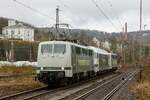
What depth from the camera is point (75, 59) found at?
2880 centimetres

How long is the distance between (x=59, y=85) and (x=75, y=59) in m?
2.37

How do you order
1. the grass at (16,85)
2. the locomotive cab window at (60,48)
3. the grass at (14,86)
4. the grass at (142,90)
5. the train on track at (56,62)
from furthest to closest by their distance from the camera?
the locomotive cab window at (60,48) < the train on track at (56,62) < the grass at (16,85) < the grass at (14,86) < the grass at (142,90)

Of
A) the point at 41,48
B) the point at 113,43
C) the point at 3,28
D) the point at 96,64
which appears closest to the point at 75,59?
the point at 41,48

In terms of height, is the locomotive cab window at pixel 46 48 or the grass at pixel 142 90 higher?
the locomotive cab window at pixel 46 48

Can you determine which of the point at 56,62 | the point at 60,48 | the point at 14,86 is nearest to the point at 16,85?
the point at 14,86

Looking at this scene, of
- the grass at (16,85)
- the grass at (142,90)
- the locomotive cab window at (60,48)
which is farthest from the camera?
the locomotive cab window at (60,48)

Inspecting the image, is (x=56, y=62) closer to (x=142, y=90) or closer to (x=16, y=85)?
(x=16, y=85)

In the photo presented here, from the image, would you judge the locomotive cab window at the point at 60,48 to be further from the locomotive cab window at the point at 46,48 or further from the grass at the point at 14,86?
the grass at the point at 14,86

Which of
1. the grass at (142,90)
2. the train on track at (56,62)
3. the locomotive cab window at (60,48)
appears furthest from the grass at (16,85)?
the grass at (142,90)

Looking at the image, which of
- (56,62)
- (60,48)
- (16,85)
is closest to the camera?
(56,62)

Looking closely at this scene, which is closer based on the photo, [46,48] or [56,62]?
[56,62]

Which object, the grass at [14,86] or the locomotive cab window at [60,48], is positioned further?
the locomotive cab window at [60,48]

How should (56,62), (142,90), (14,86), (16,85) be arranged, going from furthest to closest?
(16,85) → (14,86) → (56,62) → (142,90)

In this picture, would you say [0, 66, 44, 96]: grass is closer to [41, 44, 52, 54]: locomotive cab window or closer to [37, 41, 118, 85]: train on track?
[37, 41, 118, 85]: train on track
